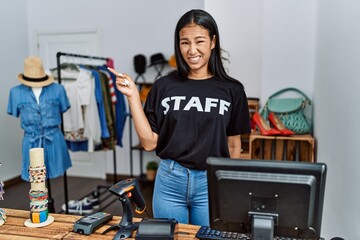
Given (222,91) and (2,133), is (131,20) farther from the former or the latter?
(222,91)

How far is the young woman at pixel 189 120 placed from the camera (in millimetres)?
1428

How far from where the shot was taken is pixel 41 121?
284 centimetres

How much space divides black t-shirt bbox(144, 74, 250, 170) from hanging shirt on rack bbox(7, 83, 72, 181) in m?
1.66

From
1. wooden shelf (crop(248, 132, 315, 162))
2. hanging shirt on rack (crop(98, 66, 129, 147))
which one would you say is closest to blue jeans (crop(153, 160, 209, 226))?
wooden shelf (crop(248, 132, 315, 162))

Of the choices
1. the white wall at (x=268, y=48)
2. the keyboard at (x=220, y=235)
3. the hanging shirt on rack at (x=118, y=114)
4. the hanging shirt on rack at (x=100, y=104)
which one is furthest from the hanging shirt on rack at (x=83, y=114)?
the keyboard at (x=220, y=235)

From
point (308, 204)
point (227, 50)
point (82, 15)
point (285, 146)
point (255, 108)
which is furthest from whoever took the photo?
point (82, 15)

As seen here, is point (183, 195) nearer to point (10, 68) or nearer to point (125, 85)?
point (125, 85)

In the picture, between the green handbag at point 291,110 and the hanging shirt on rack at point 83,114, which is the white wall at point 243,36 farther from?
the hanging shirt on rack at point 83,114

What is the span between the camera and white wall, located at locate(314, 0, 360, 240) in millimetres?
1433

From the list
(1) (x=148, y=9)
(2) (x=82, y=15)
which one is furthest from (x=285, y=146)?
(2) (x=82, y=15)

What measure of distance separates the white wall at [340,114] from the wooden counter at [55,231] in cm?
70

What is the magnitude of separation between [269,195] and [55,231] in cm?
80

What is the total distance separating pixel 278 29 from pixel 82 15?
2.69 meters

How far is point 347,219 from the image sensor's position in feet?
4.99
